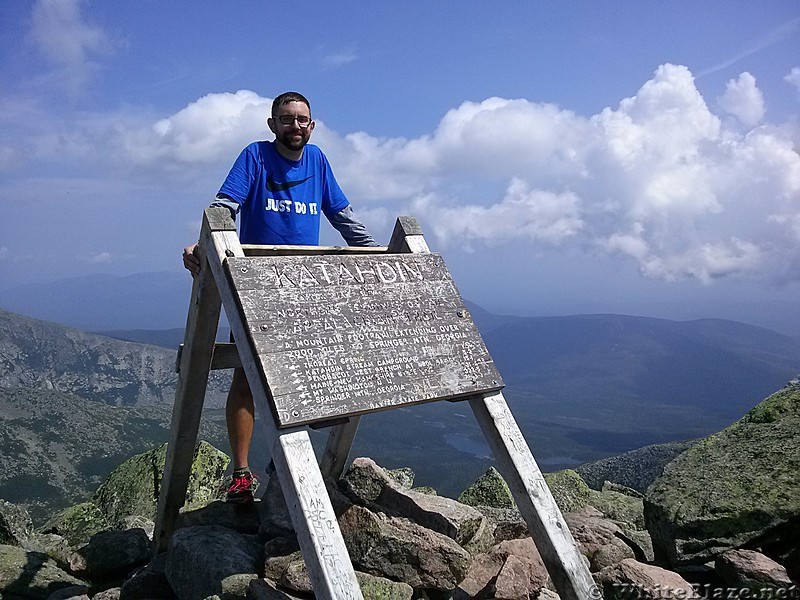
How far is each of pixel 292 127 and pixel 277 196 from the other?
29.4 inches

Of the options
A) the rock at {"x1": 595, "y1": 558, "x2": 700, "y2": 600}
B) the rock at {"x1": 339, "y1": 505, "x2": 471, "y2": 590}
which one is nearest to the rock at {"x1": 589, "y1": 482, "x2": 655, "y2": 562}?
the rock at {"x1": 595, "y1": 558, "x2": 700, "y2": 600}

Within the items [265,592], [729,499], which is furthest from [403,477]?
[729,499]

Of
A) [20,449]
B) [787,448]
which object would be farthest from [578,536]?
[20,449]

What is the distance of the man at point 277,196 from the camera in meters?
6.19

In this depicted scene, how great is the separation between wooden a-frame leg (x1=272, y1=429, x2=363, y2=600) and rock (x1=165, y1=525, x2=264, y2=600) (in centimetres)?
197

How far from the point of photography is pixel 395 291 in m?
5.39

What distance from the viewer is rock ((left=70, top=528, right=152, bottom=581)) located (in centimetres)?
738

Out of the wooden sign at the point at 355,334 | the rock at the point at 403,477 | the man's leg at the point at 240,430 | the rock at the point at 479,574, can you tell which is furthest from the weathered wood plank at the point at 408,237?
the rock at the point at 403,477

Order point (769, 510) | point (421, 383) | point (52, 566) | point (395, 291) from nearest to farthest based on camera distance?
1. point (421, 383)
2. point (395, 291)
3. point (769, 510)
4. point (52, 566)

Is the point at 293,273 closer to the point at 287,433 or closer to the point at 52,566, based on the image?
the point at 287,433

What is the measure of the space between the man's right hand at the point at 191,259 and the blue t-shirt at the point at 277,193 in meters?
0.73

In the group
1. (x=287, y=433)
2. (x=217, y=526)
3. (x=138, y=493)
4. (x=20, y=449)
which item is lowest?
(x=20, y=449)

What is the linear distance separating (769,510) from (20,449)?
152264mm

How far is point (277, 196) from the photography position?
6.40 meters
